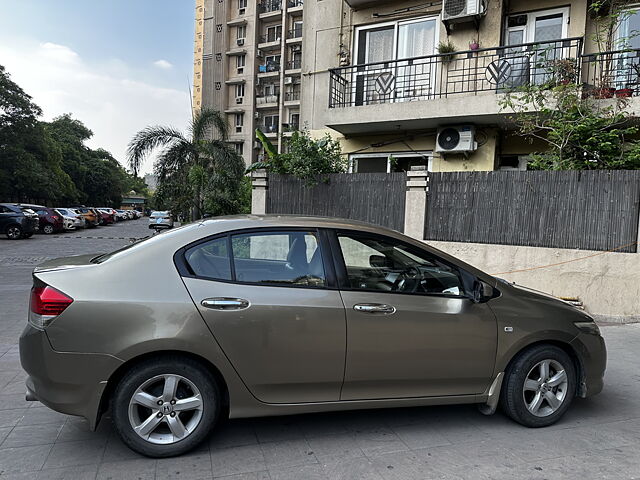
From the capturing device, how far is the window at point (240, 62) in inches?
1662

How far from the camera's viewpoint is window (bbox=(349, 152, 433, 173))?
11141 mm

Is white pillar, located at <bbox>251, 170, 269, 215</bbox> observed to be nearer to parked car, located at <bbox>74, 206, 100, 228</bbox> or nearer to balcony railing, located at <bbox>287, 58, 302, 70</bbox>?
parked car, located at <bbox>74, 206, 100, 228</bbox>

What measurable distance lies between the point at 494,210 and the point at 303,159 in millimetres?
3913

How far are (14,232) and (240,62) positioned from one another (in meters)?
27.7

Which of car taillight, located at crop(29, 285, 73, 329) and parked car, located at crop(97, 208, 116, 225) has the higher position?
car taillight, located at crop(29, 285, 73, 329)

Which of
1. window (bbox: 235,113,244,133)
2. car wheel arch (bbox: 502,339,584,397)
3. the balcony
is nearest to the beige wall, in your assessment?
the balcony

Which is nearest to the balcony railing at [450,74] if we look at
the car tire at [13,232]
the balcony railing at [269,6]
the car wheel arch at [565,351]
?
the car wheel arch at [565,351]

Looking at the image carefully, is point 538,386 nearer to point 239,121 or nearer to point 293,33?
point 239,121

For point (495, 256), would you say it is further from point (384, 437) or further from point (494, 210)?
point (384, 437)

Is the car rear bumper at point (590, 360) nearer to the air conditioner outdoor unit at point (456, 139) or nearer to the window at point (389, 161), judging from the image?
the air conditioner outdoor unit at point (456, 139)

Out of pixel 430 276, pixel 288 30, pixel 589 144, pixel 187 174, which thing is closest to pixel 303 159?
pixel 589 144

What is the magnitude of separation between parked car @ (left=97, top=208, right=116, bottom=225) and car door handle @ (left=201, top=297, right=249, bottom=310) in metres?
38.4

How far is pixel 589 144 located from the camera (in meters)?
7.97

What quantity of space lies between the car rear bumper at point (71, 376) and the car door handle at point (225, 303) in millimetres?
630
